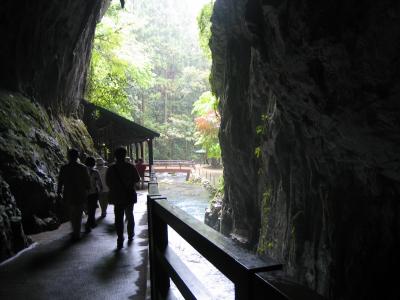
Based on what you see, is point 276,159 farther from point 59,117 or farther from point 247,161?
point 59,117

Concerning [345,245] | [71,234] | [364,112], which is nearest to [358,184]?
[345,245]

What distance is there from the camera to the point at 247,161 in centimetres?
1573

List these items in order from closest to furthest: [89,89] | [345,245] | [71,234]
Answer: [345,245]
[71,234]
[89,89]

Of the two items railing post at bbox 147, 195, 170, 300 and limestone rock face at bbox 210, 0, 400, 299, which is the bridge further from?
railing post at bbox 147, 195, 170, 300

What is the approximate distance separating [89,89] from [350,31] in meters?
20.9

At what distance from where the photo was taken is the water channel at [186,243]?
490 inches

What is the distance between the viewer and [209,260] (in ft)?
6.65

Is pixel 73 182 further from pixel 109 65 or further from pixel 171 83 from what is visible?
pixel 171 83

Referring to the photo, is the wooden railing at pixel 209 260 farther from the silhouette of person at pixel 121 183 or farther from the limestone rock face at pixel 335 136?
the silhouette of person at pixel 121 183

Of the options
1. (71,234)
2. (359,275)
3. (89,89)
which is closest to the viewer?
(359,275)

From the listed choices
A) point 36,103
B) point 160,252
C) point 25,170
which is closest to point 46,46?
point 36,103

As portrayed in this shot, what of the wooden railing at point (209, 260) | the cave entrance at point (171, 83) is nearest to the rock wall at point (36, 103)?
the wooden railing at point (209, 260)

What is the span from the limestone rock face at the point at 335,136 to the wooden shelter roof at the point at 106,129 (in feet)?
35.5

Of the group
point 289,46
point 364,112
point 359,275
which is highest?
point 289,46
